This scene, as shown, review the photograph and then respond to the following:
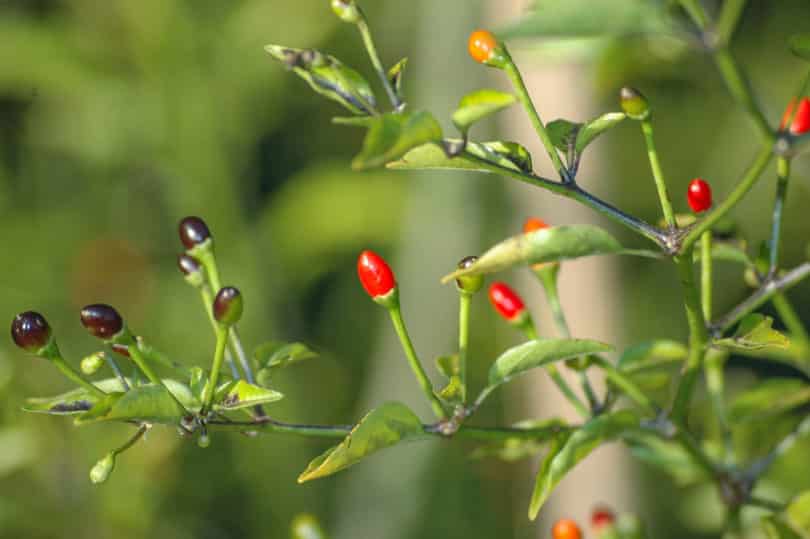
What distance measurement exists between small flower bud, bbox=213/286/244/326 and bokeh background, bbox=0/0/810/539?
1279mm

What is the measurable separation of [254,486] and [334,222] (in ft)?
2.15

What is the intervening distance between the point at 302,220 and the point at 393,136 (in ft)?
6.75

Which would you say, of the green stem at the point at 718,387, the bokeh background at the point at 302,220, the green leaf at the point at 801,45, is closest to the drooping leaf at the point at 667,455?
the green stem at the point at 718,387

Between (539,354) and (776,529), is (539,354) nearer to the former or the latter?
(539,354)

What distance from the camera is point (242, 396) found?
26.8 inches

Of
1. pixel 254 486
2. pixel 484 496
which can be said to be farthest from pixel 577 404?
pixel 484 496

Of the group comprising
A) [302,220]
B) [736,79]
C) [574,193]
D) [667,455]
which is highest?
[736,79]

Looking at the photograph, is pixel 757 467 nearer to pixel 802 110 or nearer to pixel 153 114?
pixel 802 110

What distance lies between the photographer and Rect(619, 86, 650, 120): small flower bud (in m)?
0.67

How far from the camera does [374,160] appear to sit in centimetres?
51

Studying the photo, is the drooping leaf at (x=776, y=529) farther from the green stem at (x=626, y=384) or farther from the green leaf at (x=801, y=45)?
the green leaf at (x=801, y=45)

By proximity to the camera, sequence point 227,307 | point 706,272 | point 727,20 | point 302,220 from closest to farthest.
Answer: point 727,20 < point 227,307 < point 706,272 < point 302,220

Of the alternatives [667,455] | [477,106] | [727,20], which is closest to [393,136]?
[477,106]

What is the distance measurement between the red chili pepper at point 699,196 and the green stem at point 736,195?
129mm
